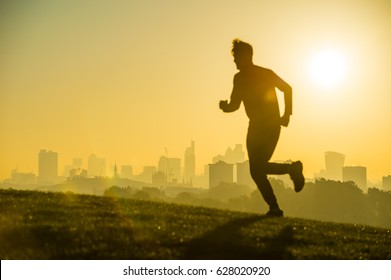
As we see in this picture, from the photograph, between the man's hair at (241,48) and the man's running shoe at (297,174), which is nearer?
the man's running shoe at (297,174)

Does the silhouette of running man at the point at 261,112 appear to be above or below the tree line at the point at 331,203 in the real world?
above

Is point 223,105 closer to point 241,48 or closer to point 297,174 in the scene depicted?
point 241,48

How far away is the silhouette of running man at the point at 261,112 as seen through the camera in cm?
1666

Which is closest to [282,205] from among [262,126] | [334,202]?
[334,202]

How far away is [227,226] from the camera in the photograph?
1418 cm

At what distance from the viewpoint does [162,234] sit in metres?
12.9

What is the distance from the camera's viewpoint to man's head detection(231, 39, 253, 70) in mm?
17094

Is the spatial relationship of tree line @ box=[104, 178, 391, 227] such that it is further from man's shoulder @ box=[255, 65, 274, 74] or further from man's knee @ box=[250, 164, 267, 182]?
man's knee @ box=[250, 164, 267, 182]

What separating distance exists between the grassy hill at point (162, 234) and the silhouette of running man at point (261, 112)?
1.10 metres

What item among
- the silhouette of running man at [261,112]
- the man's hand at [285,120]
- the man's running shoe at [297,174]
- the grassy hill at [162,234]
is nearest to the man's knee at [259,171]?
the silhouette of running man at [261,112]

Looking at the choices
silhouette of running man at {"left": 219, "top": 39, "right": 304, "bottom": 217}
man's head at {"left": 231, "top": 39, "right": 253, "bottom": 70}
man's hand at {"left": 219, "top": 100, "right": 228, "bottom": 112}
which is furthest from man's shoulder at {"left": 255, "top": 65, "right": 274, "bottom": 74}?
man's hand at {"left": 219, "top": 100, "right": 228, "bottom": 112}

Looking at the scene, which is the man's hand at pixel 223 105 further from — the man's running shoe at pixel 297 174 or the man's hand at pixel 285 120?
the man's running shoe at pixel 297 174

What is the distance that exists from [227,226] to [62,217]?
3411 millimetres
